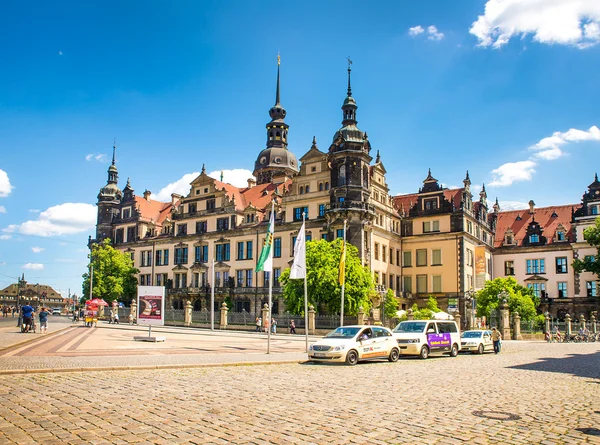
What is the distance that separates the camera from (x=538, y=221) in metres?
80.8

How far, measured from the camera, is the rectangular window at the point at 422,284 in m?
68.8

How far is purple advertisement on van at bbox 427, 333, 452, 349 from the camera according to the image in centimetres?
2688

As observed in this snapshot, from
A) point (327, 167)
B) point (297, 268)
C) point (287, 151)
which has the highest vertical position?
point (287, 151)

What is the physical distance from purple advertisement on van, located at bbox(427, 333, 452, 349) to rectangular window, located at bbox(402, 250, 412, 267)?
42.1 metres

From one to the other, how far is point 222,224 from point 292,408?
63.7 m

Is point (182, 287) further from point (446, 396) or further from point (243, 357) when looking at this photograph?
point (446, 396)

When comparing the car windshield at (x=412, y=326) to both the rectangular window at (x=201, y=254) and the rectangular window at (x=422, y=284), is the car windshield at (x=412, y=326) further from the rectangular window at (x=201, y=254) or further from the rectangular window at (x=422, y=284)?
the rectangular window at (x=201, y=254)

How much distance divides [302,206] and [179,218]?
21.9 metres

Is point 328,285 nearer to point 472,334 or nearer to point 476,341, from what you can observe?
point 472,334

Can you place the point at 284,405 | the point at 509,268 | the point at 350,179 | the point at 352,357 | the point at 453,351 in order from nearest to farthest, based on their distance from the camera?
the point at 284,405 → the point at 352,357 → the point at 453,351 → the point at 350,179 → the point at 509,268

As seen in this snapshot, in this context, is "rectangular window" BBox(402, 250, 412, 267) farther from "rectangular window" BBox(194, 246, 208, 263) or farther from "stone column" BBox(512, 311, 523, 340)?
"rectangular window" BBox(194, 246, 208, 263)

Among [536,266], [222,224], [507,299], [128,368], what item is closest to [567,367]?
[128,368]

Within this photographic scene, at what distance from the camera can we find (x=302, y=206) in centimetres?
6600

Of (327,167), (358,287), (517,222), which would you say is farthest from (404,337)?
(517,222)
